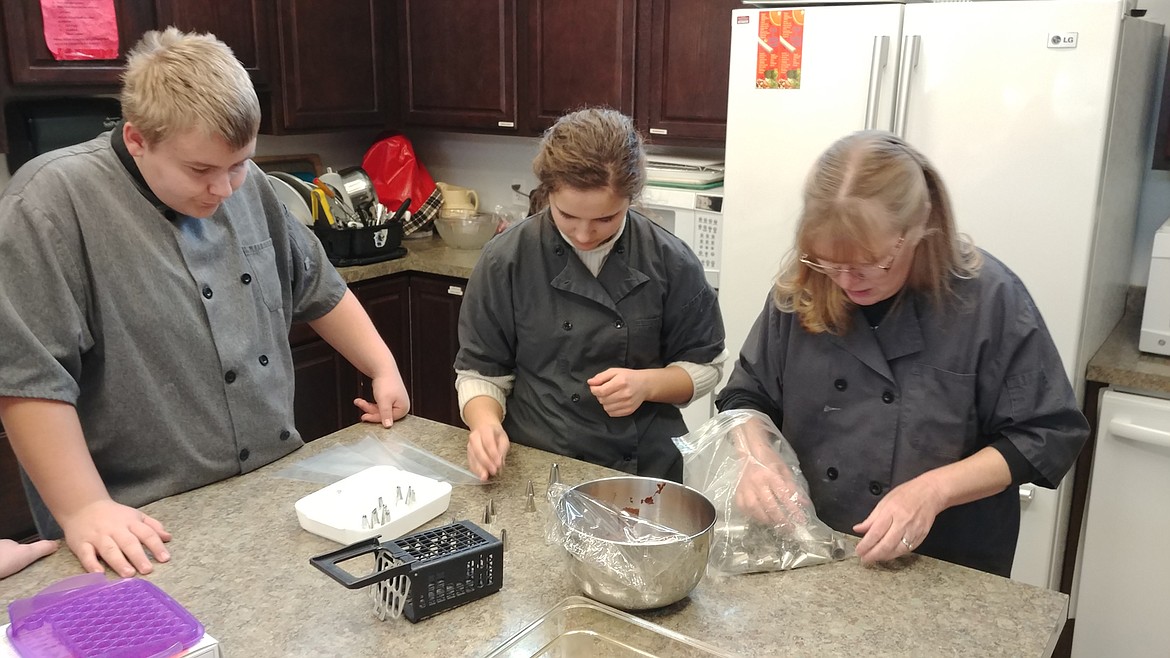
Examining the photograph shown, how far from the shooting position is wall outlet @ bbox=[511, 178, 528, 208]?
3.58 m

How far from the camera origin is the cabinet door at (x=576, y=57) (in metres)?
2.95

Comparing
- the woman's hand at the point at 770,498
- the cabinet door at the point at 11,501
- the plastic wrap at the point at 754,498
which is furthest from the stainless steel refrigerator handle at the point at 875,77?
the cabinet door at the point at 11,501

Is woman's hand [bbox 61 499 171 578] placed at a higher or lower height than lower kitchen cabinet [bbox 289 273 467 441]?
higher

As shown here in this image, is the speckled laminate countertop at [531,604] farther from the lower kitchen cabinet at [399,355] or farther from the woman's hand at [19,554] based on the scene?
the lower kitchen cabinet at [399,355]

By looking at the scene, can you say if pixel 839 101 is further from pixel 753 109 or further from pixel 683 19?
pixel 683 19

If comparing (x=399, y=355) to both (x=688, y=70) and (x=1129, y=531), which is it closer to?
(x=688, y=70)

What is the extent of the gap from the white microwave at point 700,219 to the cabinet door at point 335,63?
4.09ft

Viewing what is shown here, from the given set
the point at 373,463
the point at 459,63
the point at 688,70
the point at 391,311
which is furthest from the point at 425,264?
the point at 373,463

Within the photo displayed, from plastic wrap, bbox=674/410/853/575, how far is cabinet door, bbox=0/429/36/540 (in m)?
1.95

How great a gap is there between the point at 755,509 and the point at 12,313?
974 millimetres

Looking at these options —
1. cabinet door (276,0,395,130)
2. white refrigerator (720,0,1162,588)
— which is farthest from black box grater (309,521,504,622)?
cabinet door (276,0,395,130)

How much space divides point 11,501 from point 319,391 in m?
0.90

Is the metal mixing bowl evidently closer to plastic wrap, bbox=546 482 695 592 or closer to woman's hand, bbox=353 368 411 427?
plastic wrap, bbox=546 482 695 592

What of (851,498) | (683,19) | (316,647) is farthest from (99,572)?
(683,19)
